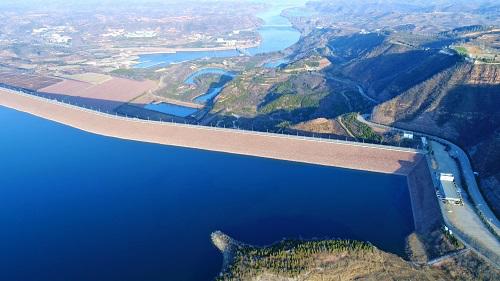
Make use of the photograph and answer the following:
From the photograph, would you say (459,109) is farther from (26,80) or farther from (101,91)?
(26,80)

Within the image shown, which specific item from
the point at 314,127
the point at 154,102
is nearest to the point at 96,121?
the point at 154,102

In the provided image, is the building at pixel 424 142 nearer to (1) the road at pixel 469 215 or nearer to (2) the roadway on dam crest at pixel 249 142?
(1) the road at pixel 469 215

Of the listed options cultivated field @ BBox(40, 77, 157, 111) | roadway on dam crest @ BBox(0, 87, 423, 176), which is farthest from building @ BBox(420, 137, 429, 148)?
cultivated field @ BBox(40, 77, 157, 111)

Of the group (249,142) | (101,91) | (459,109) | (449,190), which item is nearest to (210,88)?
(101,91)

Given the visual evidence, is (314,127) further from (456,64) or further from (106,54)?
(106,54)

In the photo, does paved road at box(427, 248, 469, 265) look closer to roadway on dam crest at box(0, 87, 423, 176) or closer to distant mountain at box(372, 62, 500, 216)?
distant mountain at box(372, 62, 500, 216)

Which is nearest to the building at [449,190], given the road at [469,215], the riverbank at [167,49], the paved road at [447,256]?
the road at [469,215]
